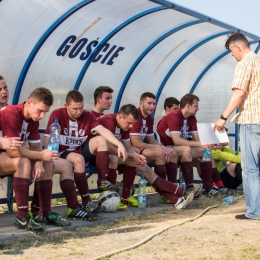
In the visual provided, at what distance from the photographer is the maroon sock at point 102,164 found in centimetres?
743

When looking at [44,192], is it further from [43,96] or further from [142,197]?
[142,197]

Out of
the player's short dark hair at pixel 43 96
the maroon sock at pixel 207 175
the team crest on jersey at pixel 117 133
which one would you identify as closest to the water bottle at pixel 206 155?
the maroon sock at pixel 207 175

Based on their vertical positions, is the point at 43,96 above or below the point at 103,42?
below

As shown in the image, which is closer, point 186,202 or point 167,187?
point 186,202

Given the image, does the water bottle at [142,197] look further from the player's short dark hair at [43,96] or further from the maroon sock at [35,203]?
the player's short dark hair at [43,96]

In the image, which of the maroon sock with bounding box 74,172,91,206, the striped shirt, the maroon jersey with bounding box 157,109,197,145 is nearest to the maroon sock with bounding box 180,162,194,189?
the maroon jersey with bounding box 157,109,197,145

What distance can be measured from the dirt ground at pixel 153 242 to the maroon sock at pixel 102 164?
2.98 feet

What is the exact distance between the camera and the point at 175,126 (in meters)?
9.27

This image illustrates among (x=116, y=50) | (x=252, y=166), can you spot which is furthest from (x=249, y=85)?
(x=116, y=50)

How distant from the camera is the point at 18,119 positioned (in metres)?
6.11

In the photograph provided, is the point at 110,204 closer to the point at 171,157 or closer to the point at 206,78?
the point at 171,157

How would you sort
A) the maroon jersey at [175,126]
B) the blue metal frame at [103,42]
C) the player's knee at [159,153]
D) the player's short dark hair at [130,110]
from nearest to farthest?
the player's short dark hair at [130,110] < the player's knee at [159,153] < the blue metal frame at [103,42] < the maroon jersey at [175,126]

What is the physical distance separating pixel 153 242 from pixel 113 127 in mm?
2962

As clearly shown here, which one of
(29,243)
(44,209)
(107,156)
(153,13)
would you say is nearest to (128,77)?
(153,13)
